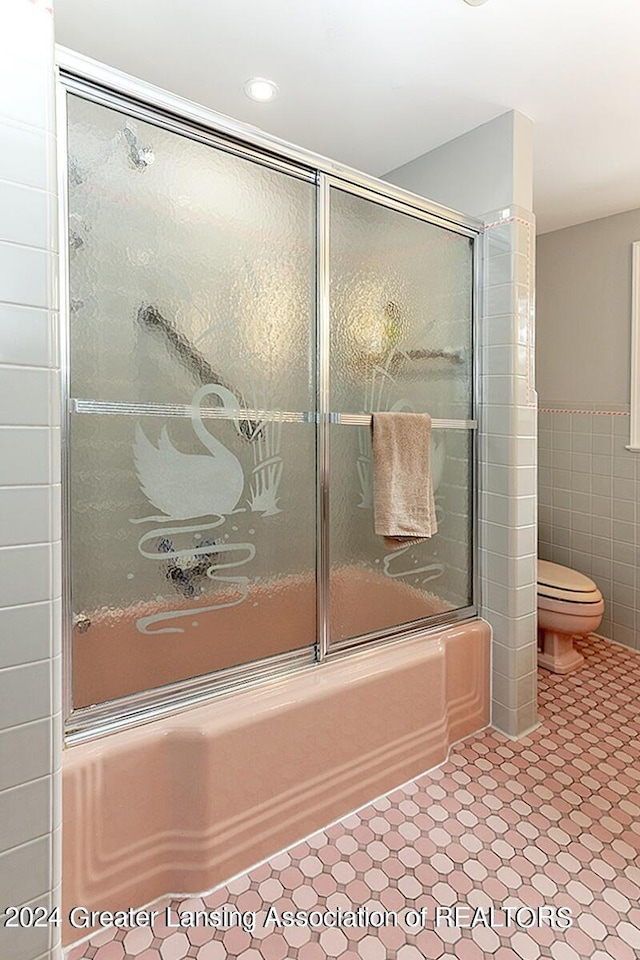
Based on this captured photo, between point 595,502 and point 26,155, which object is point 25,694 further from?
point 595,502

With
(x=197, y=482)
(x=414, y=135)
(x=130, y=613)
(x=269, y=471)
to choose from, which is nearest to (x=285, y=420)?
(x=269, y=471)

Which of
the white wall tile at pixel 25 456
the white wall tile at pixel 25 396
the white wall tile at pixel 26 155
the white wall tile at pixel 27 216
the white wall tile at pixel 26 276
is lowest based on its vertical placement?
the white wall tile at pixel 25 456

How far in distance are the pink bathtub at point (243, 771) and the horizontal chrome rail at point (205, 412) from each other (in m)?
0.75

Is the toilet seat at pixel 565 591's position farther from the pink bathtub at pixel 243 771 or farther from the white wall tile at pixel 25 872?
the white wall tile at pixel 25 872

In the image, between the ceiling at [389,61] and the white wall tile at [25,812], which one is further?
the ceiling at [389,61]

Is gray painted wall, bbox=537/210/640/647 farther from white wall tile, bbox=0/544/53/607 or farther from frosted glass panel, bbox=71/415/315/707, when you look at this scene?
white wall tile, bbox=0/544/53/607

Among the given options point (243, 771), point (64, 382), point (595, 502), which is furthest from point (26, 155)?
point (595, 502)

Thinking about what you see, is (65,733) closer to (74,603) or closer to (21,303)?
(74,603)

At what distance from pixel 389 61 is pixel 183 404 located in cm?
128

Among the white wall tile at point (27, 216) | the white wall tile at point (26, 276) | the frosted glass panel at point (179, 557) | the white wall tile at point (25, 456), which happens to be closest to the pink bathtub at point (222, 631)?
the frosted glass panel at point (179, 557)

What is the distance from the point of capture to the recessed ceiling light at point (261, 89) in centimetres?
183

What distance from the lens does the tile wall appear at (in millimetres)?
2988

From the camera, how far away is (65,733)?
1281mm

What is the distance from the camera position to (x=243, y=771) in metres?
1.46
